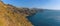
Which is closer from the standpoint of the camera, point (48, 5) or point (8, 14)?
point (8, 14)

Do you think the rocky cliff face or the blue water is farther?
the blue water

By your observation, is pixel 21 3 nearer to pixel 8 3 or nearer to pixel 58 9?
pixel 8 3

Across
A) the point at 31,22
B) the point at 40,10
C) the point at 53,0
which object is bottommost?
the point at 31,22

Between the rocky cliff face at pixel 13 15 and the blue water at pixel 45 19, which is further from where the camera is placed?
the blue water at pixel 45 19

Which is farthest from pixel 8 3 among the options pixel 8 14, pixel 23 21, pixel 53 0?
pixel 53 0
